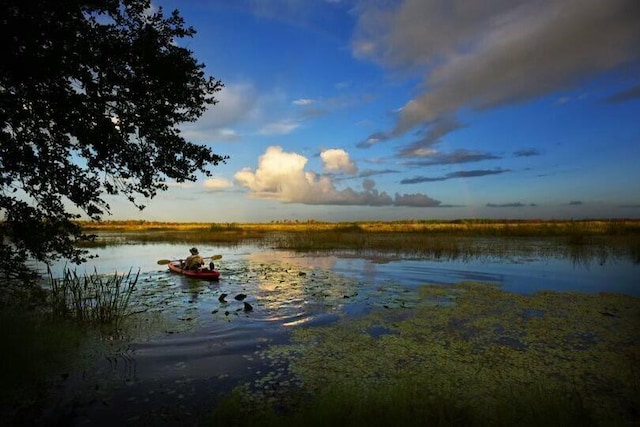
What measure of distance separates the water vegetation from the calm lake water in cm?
87

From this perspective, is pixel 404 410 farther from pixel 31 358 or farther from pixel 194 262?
pixel 194 262

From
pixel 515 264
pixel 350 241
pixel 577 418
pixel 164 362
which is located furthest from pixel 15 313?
pixel 350 241

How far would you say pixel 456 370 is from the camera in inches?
295

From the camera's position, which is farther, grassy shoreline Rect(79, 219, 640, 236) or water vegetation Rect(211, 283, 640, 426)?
grassy shoreline Rect(79, 219, 640, 236)

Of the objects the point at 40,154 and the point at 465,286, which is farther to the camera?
the point at 465,286

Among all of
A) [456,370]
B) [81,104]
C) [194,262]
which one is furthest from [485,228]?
[81,104]

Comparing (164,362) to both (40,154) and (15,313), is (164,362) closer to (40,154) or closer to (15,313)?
(15,313)

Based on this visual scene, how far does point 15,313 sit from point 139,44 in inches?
274

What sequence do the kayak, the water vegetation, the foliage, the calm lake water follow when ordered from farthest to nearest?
the kayak
the calm lake water
the foliage
the water vegetation

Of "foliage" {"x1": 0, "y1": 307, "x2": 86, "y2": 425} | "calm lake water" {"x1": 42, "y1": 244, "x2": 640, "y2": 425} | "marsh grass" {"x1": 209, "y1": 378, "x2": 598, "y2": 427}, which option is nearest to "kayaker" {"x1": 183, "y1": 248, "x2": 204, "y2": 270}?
→ "calm lake water" {"x1": 42, "y1": 244, "x2": 640, "y2": 425}

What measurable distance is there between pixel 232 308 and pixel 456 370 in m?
7.73

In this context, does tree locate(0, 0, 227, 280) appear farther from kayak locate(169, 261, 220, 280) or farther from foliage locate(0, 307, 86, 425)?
kayak locate(169, 261, 220, 280)

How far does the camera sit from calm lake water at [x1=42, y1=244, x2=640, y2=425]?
646 cm

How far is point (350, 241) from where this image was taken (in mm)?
37406
